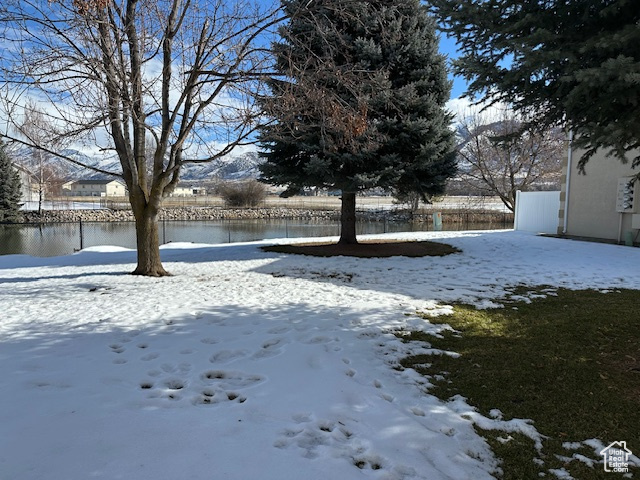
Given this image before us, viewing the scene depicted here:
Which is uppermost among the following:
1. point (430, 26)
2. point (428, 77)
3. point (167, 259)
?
point (430, 26)

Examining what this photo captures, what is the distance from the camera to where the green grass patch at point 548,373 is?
255 centimetres

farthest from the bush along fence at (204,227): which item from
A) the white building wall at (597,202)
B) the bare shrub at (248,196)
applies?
the white building wall at (597,202)

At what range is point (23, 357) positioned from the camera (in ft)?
12.3

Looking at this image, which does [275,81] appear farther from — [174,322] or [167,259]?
[167,259]

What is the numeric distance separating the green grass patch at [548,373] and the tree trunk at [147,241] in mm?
6025

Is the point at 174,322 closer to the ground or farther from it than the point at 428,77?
closer to the ground

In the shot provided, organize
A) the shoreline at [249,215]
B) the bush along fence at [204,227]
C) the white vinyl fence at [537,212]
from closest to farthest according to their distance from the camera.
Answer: the white vinyl fence at [537,212] < the bush along fence at [204,227] < the shoreline at [249,215]

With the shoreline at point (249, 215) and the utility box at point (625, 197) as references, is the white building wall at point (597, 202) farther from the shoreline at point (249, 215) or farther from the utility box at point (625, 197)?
the shoreline at point (249, 215)

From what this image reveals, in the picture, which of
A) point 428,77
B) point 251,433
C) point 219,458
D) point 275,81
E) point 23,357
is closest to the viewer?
point 219,458

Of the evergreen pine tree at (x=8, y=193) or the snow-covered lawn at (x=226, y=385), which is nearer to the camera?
the snow-covered lawn at (x=226, y=385)

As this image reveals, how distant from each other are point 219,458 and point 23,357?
107 inches

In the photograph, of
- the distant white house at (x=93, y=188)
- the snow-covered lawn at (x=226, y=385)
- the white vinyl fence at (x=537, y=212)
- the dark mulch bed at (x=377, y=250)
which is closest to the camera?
the snow-covered lawn at (x=226, y=385)

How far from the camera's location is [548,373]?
143 inches

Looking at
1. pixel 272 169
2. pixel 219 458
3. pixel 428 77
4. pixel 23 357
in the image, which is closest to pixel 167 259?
pixel 272 169
